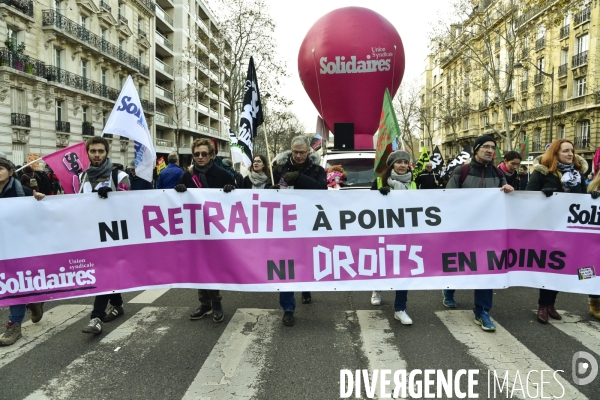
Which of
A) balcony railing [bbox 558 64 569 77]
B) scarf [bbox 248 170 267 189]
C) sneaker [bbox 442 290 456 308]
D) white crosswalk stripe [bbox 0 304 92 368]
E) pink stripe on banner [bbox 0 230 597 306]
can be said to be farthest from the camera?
balcony railing [bbox 558 64 569 77]

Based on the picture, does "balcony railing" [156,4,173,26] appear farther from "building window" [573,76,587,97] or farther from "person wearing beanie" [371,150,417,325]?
"person wearing beanie" [371,150,417,325]

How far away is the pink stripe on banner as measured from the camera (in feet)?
15.9

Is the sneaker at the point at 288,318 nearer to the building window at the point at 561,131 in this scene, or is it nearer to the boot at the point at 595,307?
the boot at the point at 595,307

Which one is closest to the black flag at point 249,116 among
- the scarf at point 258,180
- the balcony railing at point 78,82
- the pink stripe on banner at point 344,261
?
the scarf at point 258,180

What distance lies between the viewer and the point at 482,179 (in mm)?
5086

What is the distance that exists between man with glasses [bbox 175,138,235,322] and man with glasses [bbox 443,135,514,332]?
8.47 ft

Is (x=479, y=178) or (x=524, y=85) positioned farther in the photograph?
(x=524, y=85)

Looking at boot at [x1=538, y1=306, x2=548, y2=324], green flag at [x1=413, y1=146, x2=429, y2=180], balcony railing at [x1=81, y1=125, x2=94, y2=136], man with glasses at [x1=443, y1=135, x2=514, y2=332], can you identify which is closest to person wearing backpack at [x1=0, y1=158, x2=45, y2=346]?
man with glasses at [x1=443, y1=135, x2=514, y2=332]

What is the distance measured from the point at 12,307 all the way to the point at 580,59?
148ft

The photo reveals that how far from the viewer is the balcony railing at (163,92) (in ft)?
157

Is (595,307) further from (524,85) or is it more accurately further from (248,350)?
(524,85)

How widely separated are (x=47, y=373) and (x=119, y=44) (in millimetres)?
41094

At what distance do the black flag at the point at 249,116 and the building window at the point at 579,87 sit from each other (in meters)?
41.5

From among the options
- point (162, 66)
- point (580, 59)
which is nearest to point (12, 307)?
point (580, 59)
